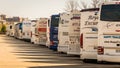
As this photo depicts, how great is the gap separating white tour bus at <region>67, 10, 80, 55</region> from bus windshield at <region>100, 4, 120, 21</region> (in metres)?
5.84

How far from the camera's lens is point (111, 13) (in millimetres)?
21766

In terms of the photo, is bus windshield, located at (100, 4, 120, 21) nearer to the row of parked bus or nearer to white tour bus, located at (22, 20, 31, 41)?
the row of parked bus

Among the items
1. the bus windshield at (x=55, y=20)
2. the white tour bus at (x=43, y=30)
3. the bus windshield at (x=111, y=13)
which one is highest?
the bus windshield at (x=111, y=13)

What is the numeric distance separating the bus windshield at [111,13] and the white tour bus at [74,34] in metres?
5.84

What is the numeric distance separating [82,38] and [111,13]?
3251 mm

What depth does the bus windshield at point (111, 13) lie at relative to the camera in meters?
21.6

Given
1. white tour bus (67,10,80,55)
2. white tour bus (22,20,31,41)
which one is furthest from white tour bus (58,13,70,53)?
white tour bus (22,20,31,41)

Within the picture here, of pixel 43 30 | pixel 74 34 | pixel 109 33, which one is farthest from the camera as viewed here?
pixel 43 30

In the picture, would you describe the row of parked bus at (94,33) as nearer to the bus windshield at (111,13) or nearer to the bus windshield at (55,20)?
the bus windshield at (111,13)

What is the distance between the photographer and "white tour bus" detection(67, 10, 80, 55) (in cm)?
2762

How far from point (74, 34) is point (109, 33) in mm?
6848

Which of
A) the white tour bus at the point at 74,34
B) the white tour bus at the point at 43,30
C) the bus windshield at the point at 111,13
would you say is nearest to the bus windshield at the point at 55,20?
the white tour bus at the point at 43,30

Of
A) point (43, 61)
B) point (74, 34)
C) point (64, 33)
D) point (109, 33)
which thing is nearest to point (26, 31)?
point (64, 33)

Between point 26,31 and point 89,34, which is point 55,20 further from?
point 26,31
